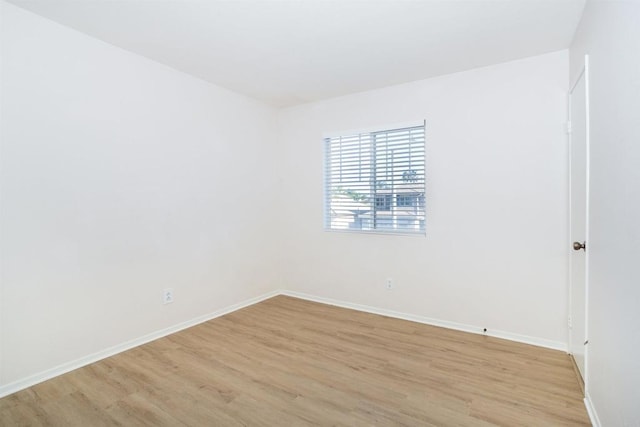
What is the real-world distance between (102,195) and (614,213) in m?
3.33

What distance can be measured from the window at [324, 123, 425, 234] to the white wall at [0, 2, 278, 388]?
120 centimetres

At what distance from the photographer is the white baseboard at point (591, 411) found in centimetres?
177

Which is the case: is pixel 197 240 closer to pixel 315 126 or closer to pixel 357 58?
pixel 315 126

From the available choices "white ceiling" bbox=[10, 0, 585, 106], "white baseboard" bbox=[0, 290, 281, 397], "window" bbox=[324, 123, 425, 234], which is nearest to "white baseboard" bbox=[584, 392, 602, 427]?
"window" bbox=[324, 123, 425, 234]

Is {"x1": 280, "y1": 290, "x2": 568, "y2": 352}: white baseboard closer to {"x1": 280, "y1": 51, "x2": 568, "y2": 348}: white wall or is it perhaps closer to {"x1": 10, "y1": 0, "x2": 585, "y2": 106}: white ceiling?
{"x1": 280, "y1": 51, "x2": 568, "y2": 348}: white wall

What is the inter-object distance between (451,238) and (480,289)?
54 cm

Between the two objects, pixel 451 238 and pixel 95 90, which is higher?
pixel 95 90

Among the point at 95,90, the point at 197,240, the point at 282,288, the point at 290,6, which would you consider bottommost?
the point at 282,288

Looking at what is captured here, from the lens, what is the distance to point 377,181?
3736 millimetres

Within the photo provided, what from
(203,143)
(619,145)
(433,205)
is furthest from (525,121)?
(203,143)

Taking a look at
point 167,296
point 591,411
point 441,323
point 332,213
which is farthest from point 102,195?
point 591,411

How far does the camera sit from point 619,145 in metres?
1.50

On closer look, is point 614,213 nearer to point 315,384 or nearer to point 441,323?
point 315,384

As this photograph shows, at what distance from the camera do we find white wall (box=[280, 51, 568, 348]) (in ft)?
9.10
